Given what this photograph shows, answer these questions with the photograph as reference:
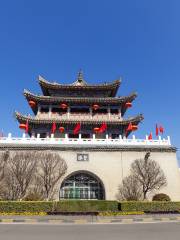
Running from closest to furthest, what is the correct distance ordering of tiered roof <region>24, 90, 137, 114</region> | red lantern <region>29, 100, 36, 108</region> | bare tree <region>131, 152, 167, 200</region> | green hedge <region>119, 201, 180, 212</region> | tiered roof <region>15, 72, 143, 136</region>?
green hedge <region>119, 201, 180, 212</region>, bare tree <region>131, 152, 167, 200</region>, tiered roof <region>15, 72, 143, 136</region>, tiered roof <region>24, 90, 137, 114</region>, red lantern <region>29, 100, 36, 108</region>

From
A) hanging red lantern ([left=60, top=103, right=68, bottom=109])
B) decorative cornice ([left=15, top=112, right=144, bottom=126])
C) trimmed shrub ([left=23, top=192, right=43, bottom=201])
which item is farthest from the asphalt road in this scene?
hanging red lantern ([left=60, top=103, right=68, bottom=109])

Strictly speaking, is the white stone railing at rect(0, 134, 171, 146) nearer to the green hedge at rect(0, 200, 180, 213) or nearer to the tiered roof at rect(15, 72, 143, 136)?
the tiered roof at rect(15, 72, 143, 136)

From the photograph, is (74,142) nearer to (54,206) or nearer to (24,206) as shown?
(54,206)

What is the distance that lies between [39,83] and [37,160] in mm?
14007

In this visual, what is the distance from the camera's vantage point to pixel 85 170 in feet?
92.2

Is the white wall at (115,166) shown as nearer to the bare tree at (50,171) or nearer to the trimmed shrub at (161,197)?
the bare tree at (50,171)

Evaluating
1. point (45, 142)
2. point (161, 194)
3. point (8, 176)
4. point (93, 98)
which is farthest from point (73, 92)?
point (161, 194)

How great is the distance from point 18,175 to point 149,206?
40.3ft

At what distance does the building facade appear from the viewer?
27.9 metres

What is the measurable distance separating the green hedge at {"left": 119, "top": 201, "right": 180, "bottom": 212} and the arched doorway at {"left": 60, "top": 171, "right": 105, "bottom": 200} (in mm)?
6699

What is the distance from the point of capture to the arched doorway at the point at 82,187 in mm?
27875

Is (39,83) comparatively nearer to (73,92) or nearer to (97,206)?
(73,92)

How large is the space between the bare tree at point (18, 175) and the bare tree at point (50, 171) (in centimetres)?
88

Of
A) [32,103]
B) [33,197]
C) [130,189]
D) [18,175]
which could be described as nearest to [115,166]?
[130,189]
